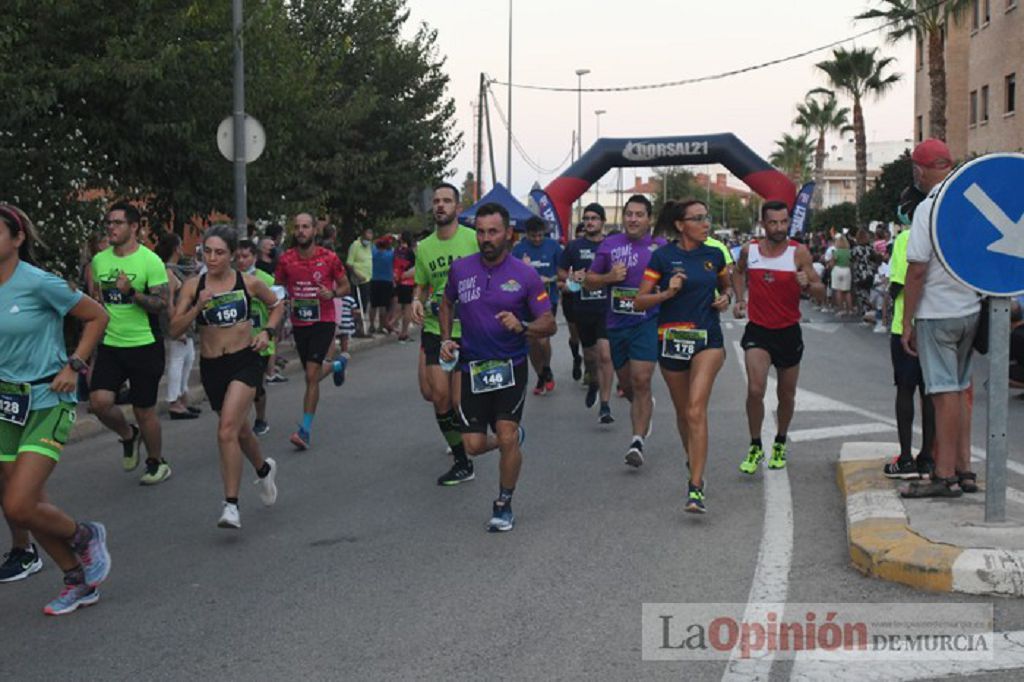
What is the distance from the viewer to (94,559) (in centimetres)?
594

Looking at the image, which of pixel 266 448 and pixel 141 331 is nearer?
pixel 141 331

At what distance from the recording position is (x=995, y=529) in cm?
616

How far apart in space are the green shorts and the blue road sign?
4171 mm

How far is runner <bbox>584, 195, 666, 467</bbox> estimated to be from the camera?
956cm

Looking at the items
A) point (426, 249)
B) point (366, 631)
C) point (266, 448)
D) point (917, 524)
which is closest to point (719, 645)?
point (366, 631)

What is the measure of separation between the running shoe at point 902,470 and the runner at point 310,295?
479 centimetres

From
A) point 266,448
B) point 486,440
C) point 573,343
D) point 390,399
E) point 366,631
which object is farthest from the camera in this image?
point 573,343

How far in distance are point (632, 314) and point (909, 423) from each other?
2.67 meters

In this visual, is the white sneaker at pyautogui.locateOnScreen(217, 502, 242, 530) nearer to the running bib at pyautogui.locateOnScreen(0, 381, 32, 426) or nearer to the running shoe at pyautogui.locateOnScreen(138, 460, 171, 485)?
the running bib at pyautogui.locateOnScreen(0, 381, 32, 426)

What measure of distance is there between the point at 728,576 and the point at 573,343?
906 cm

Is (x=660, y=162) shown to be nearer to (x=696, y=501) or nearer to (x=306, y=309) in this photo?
(x=306, y=309)

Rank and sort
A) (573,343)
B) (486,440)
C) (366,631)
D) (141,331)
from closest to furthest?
(366,631)
(486,440)
(141,331)
(573,343)

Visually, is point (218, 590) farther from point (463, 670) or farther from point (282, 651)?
point (463, 670)

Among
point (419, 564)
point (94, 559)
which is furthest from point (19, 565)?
point (419, 564)
